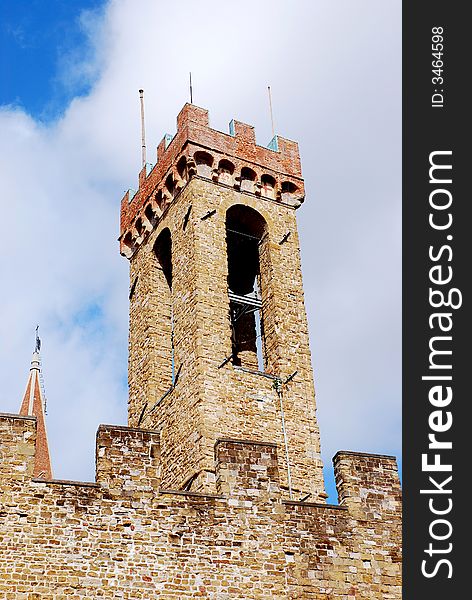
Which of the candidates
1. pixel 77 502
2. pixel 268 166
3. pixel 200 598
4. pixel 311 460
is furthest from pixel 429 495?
pixel 268 166

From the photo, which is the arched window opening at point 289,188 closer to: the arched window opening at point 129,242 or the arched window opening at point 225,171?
the arched window opening at point 225,171

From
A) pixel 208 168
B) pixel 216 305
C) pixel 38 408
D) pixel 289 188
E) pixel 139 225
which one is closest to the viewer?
pixel 216 305

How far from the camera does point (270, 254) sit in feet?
65.2

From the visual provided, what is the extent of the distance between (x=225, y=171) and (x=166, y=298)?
10.0ft

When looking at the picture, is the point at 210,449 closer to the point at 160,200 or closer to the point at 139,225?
the point at 160,200

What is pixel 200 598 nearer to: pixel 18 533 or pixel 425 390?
pixel 18 533

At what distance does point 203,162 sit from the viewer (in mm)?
20125

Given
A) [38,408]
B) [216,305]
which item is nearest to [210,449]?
[216,305]

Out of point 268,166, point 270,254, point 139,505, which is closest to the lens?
point 139,505

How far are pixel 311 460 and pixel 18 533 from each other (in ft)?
28.8

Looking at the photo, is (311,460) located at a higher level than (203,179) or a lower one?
lower

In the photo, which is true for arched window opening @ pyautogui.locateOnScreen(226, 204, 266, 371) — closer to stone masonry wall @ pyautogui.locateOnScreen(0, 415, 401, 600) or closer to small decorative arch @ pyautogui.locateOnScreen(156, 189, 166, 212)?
small decorative arch @ pyautogui.locateOnScreen(156, 189, 166, 212)

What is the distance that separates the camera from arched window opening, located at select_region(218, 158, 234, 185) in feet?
66.5

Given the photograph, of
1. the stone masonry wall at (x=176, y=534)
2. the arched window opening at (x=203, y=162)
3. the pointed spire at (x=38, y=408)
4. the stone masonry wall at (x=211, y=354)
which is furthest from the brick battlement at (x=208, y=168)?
the stone masonry wall at (x=176, y=534)
